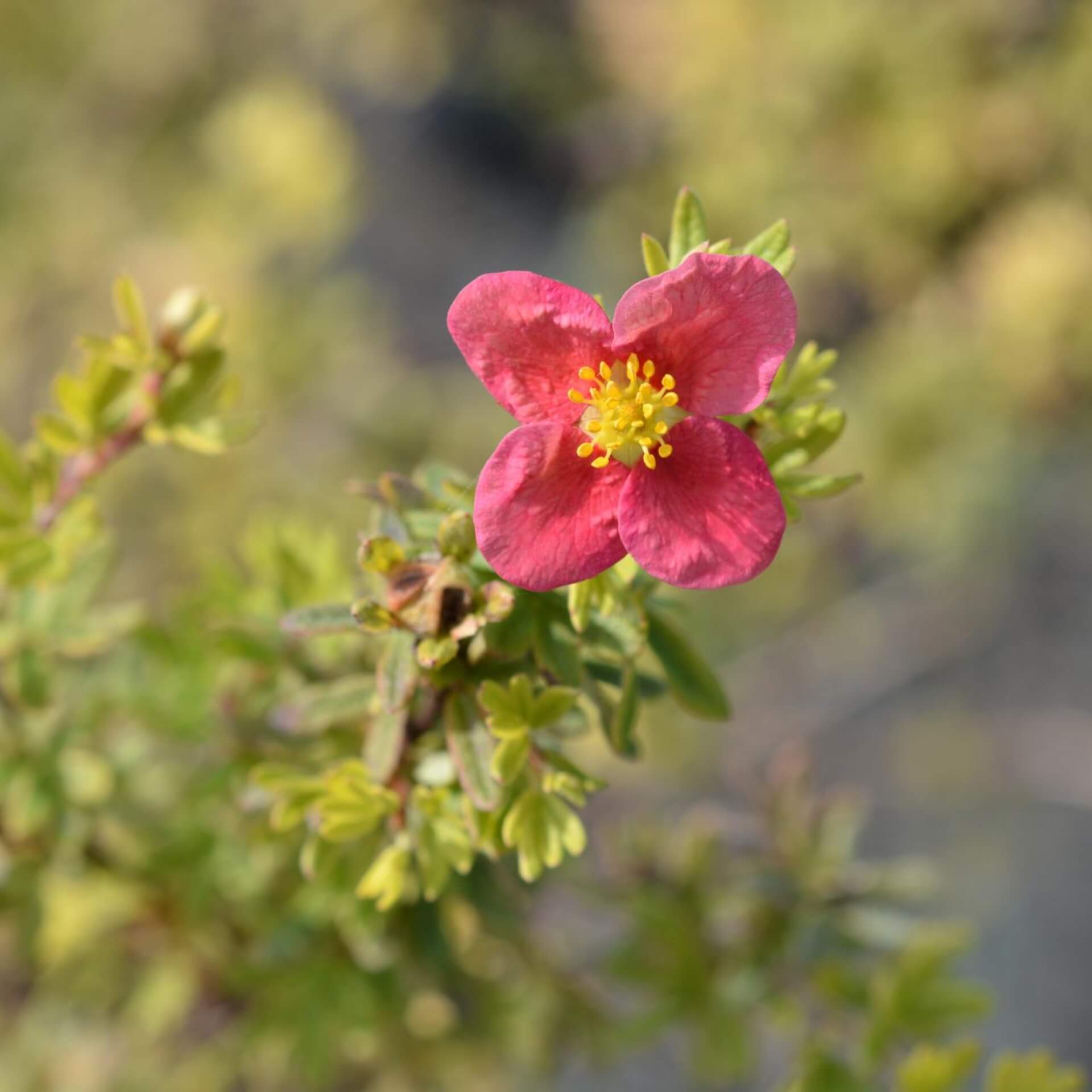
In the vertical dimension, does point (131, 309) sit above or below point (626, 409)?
above

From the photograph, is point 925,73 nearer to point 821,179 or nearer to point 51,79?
point 821,179

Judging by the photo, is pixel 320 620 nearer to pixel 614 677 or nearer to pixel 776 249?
pixel 614 677

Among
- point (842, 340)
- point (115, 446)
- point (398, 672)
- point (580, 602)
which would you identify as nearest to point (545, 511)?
point (580, 602)

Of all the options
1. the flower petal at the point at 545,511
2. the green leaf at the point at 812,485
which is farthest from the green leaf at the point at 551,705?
the green leaf at the point at 812,485

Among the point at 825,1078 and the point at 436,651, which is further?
the point at 825,1078

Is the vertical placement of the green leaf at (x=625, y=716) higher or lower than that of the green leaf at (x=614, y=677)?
lower

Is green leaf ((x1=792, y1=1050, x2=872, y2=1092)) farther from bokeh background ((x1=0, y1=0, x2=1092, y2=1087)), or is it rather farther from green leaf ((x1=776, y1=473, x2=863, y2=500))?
bokeh background ((x1=0, y1=0, x2=1092, y2=1087))

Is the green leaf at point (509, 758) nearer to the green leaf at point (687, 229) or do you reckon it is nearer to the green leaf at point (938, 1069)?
the green leaf at point (687, 229)
